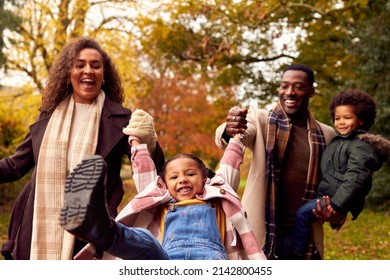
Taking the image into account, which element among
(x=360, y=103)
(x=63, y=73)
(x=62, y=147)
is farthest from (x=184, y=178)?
(x=360, y=103)

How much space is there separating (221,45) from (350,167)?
10.1m

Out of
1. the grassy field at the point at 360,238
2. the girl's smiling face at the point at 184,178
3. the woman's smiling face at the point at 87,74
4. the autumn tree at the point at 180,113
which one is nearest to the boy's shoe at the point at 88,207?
the girl's smiling face at the point at 184,178

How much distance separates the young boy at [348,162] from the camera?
11.1ft

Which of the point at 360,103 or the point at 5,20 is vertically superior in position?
the point at 5,20

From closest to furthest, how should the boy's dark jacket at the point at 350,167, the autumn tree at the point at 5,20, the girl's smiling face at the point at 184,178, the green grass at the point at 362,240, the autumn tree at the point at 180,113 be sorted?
the girl's smiling face at the point at 184,178 → the boy's dark jacket at the point at 350,167 → the green grass at the point at 362,240 → the autumn tree at the point at 5,20 → the autumn tree at the point at 180,113

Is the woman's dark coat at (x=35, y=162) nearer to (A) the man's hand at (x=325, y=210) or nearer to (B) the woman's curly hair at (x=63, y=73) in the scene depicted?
(B) the woman's curly hair at (x=63, y=73)

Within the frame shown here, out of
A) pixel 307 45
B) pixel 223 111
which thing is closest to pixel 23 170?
pixel 307 45

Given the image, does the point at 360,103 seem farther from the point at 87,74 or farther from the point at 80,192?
the point at 80,192

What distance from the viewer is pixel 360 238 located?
36.4ft

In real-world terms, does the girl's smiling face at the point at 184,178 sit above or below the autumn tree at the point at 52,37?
below

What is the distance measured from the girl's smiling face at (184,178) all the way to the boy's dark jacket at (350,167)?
31.7 inches

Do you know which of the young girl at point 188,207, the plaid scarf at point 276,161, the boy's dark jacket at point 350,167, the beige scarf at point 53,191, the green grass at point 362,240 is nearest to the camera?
the young girl at point 188,207

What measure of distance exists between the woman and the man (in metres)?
0.61

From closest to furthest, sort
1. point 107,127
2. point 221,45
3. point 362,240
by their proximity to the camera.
→ point 107,127, point 362,240, point 221,45
